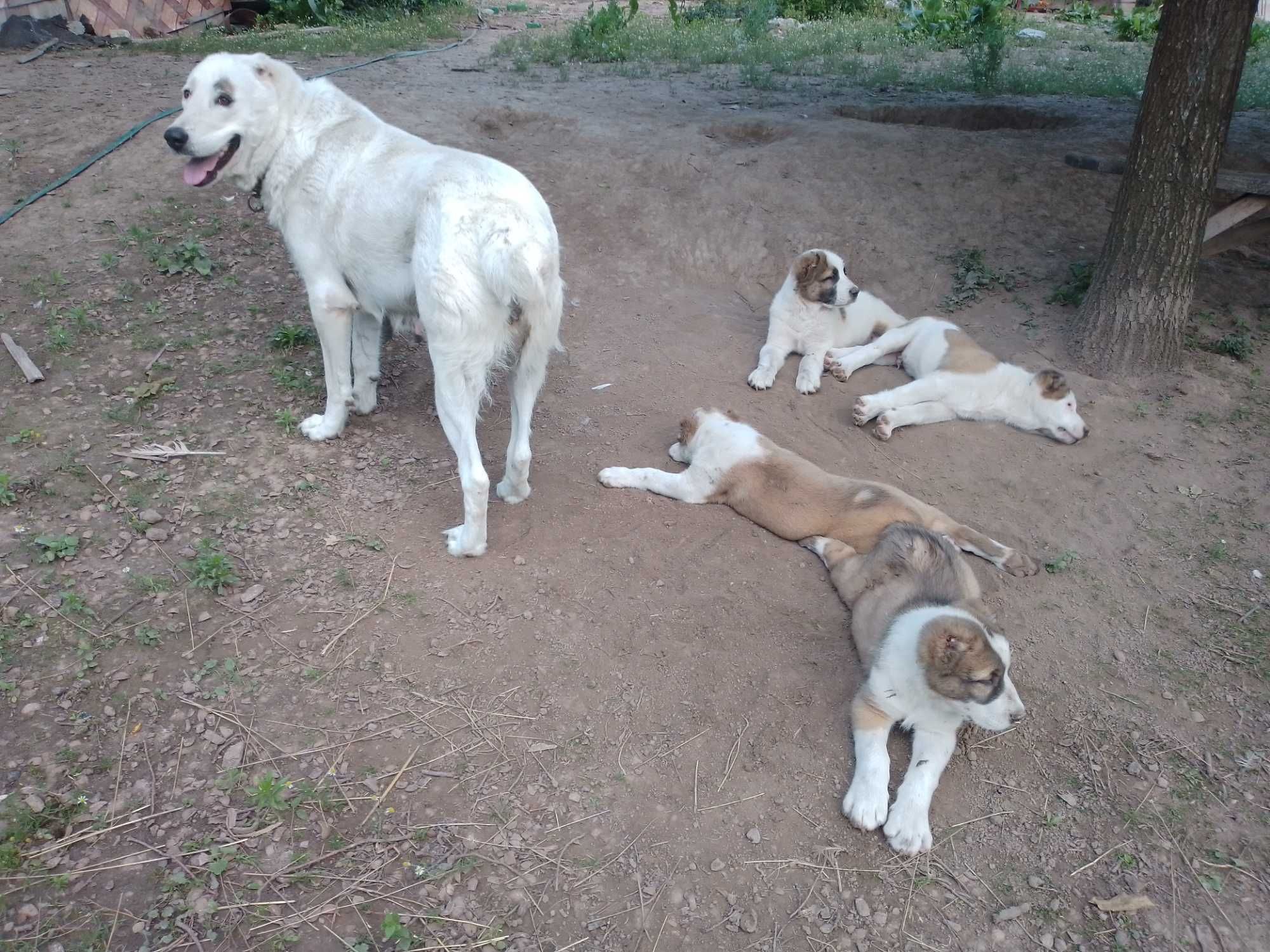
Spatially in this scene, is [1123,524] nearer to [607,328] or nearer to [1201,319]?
[1201,319]

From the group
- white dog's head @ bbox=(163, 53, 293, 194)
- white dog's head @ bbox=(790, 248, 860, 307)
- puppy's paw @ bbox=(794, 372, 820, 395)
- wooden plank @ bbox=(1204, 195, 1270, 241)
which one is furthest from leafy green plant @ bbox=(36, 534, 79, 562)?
Result: wooden plank @ bbox=(1204, 195, 1270, 241)

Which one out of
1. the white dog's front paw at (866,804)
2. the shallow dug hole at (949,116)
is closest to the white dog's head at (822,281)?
the white dog's front paw at (866,804)

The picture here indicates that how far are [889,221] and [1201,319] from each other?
238cm

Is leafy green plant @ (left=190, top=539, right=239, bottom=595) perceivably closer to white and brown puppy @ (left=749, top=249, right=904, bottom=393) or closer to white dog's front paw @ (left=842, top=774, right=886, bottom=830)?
white dog's front paw @ (left=842, top=774, right=886, bottom=830)

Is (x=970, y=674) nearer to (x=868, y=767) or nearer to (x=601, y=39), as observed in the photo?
(x=868, y=767)

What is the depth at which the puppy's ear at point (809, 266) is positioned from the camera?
5.83 metres

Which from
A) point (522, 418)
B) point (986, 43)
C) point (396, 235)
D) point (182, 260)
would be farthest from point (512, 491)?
point (986, 43)

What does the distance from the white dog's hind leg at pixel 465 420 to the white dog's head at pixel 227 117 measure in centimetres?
154

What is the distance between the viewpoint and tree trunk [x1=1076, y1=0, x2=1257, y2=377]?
4.82 meters

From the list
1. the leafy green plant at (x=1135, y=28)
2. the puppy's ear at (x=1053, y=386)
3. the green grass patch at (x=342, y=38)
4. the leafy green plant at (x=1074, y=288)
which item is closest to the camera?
the puppy's ear at (x=1053, y=386)

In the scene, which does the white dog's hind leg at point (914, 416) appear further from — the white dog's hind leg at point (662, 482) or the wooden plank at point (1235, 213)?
the wooden plank at point (1235, 213)

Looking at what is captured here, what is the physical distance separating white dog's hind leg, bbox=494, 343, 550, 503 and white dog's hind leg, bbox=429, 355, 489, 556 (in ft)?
0.70

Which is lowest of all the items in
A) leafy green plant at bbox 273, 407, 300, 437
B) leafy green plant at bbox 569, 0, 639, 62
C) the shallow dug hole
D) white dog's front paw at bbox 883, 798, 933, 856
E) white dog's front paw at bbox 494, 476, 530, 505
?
Result: white dog's front paw at bbox 883, 798, 933, 856

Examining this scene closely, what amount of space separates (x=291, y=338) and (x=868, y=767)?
4238 millimetres
